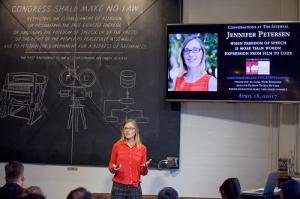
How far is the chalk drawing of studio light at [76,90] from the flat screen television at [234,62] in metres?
1.04

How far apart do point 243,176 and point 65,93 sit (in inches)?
93.9

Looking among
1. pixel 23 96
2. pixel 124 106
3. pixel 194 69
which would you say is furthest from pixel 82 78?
pixel 194 69

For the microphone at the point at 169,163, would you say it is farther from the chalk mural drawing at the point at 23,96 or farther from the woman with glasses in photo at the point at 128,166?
the chalk mural drawing at the point at 23,96

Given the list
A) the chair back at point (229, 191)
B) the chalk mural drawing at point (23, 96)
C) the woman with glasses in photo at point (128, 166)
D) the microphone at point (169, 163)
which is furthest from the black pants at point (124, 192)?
the chalk mural drawing at point (23, 96)

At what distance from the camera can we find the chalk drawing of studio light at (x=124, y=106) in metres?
5.79

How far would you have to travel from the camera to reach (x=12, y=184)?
346 centimetres

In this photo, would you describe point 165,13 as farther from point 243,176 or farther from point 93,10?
point 243,176

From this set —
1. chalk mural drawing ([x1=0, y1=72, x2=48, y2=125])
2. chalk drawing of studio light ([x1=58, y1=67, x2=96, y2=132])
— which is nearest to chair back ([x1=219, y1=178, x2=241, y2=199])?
chalk drawing of studio light ([x1=58, y1=67, x2=96, y2=132])

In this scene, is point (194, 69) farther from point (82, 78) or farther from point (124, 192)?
point (124, 192)

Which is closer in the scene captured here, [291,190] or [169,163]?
[291,190]

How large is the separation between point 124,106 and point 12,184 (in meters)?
2.50

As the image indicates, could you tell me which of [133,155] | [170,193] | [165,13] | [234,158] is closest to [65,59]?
[165,13]

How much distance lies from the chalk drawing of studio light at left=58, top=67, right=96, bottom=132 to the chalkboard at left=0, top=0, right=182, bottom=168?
12mm

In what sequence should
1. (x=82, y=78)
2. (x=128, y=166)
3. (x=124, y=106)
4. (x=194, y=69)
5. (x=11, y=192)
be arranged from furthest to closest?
(x=82, y=78) < (x=124, y=106) < (x=194, y=69) < (x=128, y=166) < (x=11, y=192)
